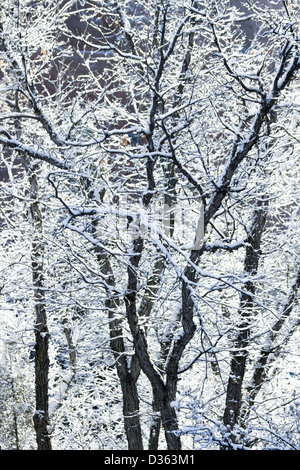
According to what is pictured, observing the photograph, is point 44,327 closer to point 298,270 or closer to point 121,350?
point 121,350

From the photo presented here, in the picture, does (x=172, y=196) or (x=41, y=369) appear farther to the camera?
(x=41, y=369)

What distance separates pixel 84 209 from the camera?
18.6ft

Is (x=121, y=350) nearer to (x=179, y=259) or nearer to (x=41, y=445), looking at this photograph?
(x=179, y=259)

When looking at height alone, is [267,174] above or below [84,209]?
above

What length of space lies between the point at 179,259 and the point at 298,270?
1901mm

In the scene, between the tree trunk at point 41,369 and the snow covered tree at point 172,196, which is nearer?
the snow covered tree at point 172,196

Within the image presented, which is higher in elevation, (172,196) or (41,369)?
(172,196)

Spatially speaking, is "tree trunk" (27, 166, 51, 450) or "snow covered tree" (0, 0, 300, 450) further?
"tree trunk" (27, 166, 51, 450)
